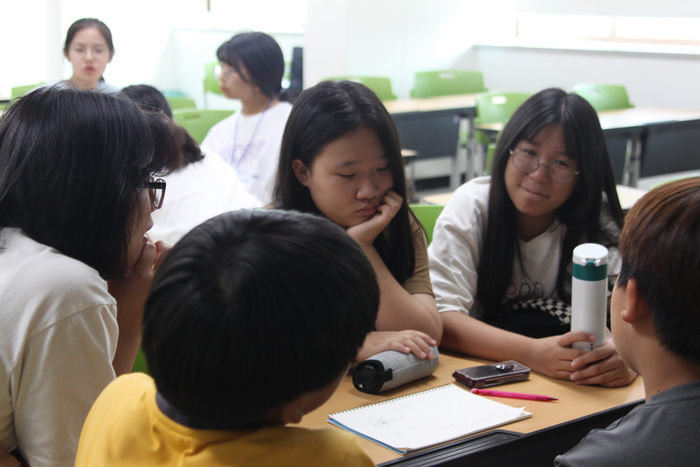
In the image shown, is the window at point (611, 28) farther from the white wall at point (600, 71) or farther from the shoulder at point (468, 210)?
the shoulder at point (468, 210)

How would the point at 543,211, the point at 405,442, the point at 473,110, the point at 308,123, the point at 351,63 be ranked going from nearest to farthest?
the point at 405,442, the point at 308,123, the point at 543,211, the point at 473,110, the point at 351,63

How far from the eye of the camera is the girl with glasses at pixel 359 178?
1581mm

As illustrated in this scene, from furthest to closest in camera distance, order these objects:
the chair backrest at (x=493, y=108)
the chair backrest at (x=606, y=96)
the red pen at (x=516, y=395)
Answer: the chair backrest at (x=606, y=96), the chair backrest at (x=493, y=108), the red pen at (x=516, y=395)

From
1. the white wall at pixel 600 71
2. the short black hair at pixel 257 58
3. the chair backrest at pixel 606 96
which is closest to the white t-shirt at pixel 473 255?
the short black hair at pixel 257 58

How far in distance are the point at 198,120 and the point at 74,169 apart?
9.87 ft

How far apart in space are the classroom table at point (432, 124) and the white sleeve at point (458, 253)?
3.24 meters

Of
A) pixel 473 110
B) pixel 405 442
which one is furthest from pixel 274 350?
pixel 473 110

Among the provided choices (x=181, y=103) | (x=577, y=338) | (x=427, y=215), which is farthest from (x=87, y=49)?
(x=577, y=338)

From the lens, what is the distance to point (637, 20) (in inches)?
240

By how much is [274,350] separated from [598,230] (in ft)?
4.58

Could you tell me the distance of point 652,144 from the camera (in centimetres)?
478

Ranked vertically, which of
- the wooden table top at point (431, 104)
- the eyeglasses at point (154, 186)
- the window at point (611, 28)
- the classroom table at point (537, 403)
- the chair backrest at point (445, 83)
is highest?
the window at point (611, 28)

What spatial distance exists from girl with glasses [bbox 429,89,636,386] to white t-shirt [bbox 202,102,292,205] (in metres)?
1.70

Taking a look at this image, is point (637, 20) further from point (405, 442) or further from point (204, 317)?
point (204, 317)
